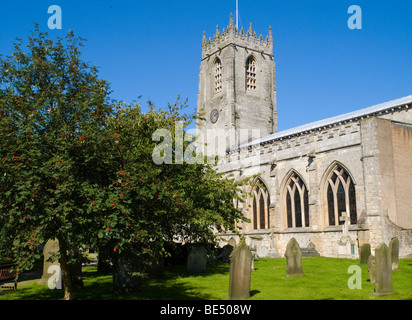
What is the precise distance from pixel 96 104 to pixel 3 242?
12.0 ft

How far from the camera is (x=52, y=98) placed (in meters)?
9.66

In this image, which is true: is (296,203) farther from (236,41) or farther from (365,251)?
(236,41)

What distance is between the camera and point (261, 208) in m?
31.9

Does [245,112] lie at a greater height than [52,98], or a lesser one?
greater

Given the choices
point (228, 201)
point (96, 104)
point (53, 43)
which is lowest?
point (228, 201)

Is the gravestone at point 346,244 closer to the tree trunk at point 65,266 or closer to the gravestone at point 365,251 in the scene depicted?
the gravestone at point 365,251

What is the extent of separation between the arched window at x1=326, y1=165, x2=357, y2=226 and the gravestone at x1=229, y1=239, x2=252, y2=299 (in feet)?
51.2

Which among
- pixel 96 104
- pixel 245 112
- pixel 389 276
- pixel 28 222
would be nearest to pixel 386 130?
pixel 389 276

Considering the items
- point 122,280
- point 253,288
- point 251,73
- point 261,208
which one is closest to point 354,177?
point 261,208

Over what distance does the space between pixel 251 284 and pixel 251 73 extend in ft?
137

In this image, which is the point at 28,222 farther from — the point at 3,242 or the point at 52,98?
the point at 52,98

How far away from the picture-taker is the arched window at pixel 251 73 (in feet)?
Result: 168
